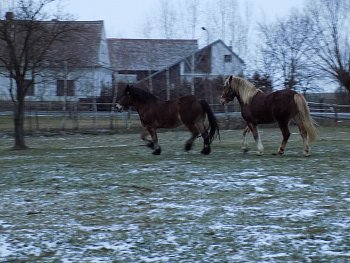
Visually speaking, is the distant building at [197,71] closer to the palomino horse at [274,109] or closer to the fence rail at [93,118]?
the fence rail at [93,118]

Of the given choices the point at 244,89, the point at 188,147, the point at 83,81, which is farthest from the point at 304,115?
the point at 83,81

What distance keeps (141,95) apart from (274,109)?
140 inches

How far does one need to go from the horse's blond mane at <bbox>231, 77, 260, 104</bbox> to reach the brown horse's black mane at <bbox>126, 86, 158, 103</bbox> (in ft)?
6.82

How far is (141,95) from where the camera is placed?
14.3m

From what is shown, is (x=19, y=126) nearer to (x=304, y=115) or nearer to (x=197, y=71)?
(x=304, y=115)

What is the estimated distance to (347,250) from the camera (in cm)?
539

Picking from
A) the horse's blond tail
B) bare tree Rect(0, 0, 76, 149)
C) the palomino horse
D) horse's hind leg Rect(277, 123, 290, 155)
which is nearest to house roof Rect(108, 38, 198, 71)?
bare tree Rect(0, 0, 76, 149)

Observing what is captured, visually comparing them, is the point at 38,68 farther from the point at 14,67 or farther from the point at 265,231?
the point at 265,231

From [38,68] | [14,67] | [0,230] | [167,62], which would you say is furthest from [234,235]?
[167,62]

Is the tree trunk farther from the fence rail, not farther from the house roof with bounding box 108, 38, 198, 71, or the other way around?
the house roof with bounding box 108, 38, 198, 71

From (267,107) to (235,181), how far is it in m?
4.80

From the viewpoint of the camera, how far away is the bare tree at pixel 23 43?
58.4 feet

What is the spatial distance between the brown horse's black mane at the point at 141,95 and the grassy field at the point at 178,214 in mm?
3778

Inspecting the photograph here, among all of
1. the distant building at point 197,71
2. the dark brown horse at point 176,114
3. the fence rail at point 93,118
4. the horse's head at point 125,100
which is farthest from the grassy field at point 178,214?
the distant building at point 197,71
